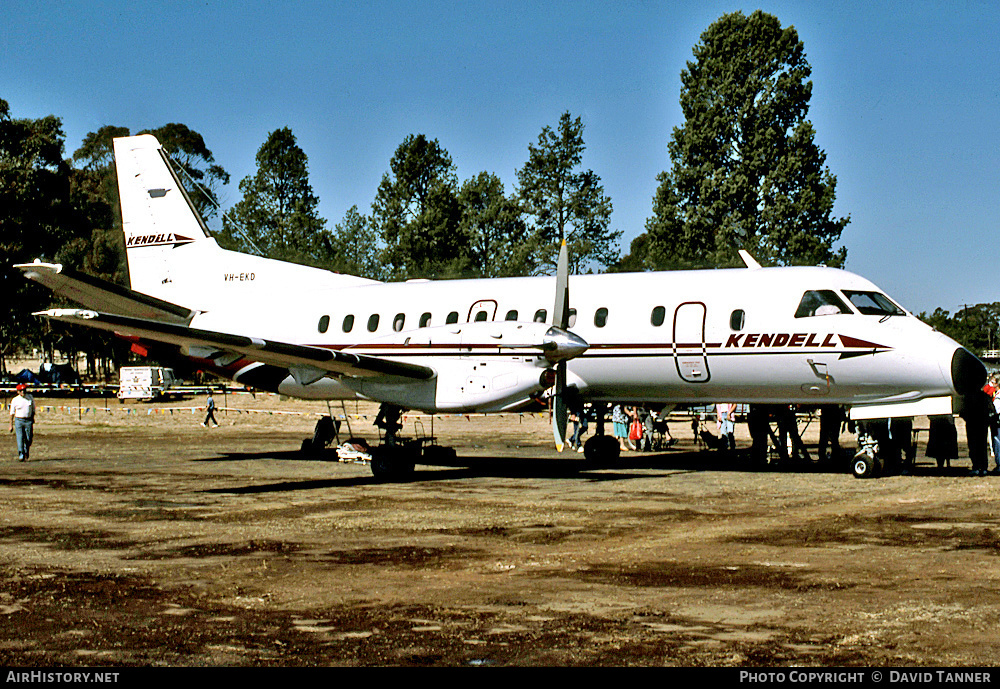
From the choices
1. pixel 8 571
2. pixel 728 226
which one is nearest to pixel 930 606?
pixel 8 571

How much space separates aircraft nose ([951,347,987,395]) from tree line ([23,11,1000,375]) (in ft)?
101

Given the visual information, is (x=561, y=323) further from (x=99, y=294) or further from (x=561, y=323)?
(x=99, y=294)

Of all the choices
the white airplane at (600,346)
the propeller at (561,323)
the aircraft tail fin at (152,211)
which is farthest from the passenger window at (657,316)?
the aircraft tail fin at (152,211)

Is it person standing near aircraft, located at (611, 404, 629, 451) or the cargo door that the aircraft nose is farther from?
person standing near aircraft, located at (611, 404, 629, 451)

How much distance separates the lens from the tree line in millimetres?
51719

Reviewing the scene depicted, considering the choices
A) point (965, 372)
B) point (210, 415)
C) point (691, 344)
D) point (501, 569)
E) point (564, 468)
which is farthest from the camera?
point (210, 415)

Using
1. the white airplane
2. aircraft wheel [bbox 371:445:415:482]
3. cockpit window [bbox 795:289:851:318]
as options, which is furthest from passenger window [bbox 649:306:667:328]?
aircraft wheel [bbox 371:445:415:482]

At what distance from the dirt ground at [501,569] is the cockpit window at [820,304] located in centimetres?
311

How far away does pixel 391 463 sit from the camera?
19641 mm

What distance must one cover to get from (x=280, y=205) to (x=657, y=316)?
64.3 m

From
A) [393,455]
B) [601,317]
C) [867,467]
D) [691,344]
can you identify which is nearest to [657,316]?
[691,344]

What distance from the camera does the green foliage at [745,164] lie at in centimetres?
5097
